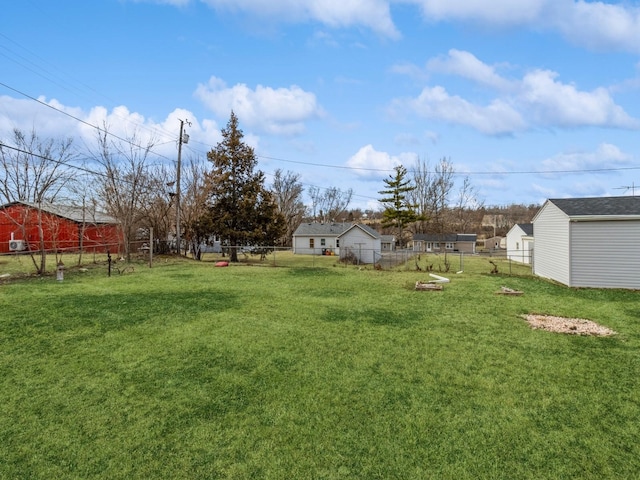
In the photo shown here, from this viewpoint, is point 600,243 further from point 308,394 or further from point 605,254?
point 308,394

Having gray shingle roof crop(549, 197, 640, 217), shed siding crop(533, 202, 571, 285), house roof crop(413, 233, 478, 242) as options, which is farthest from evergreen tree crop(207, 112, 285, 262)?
house roof crop(413, 233, 478, 242)

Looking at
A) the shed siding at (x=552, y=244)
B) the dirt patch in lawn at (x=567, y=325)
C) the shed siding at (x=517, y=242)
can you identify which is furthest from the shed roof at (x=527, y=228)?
the dirt patch in lawn at (x=567, y=325)

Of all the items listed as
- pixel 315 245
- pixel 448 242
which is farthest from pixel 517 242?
pixel 315 245

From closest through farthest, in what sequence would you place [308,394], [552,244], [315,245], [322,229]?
1. [308,394]
2. [552,244]
3. [315,245]
4. [322,229]

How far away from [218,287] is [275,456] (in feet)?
26.9

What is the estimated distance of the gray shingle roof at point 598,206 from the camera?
456 inches

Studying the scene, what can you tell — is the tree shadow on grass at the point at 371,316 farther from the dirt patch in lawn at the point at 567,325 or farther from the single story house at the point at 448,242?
the single story house at the point at 448,242

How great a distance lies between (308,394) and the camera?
13.4ft

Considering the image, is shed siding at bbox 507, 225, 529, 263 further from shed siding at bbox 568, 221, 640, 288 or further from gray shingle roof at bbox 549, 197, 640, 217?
shed siding at bbox 568, 221, 640, 288

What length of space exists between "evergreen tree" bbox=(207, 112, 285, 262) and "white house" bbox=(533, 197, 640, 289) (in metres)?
15.0

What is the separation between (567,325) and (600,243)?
670 cm

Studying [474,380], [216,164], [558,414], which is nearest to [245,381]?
[474,380]

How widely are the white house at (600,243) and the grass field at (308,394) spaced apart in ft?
14.0

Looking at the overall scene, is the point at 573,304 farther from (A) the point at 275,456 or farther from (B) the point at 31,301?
(B) the point at 31,301
